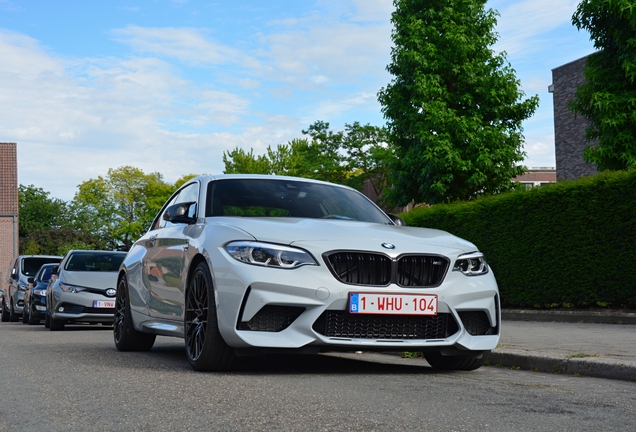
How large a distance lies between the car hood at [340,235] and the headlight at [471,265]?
65 millimetres

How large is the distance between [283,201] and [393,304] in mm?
1866

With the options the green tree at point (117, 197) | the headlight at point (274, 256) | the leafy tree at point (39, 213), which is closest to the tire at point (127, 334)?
the headlight at point (274, 256)

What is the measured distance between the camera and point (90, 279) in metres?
17.3

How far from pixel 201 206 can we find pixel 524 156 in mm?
25014

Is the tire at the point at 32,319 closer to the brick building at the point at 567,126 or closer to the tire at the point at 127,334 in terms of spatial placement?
the tire at the point at 127,334

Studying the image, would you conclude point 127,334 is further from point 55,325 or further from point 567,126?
point 567,126

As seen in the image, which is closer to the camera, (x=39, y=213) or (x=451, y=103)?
(x=451, y=103)

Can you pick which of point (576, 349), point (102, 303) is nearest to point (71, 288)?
point (102, 303)

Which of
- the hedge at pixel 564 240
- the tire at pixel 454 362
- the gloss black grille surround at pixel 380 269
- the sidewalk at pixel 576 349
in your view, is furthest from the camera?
the hedge at pixel 564 240

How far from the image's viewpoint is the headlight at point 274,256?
648 cm

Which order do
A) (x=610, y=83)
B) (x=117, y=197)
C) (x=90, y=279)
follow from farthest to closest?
1. (x=117, y=197)
2. (x=610, y=83)
3. (x=90, y=279)

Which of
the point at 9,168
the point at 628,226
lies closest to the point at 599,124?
the point at 628,226

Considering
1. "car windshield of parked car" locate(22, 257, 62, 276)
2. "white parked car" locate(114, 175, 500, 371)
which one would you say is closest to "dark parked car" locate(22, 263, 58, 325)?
"car windshield of parked car" locate(22, 257, 62, 276)

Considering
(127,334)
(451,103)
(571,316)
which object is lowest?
(571,316)
